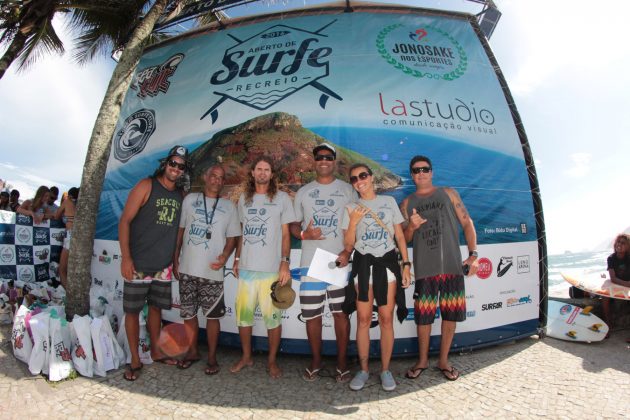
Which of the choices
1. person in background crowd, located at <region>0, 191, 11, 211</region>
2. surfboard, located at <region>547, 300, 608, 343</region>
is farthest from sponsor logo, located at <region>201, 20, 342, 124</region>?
person in background crowd, located at <region>0, 191, 11, 211</region>

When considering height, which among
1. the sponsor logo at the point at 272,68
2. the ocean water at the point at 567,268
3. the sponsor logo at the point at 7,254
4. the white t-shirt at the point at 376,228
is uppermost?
the sponsor logo at the point at 272,68

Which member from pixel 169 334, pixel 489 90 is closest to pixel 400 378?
pixel 169 334

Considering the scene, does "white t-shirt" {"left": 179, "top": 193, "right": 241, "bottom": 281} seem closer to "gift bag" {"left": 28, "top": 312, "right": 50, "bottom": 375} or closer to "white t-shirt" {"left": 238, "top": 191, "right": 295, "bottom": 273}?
"white t-shirt" {"left": 238, "top": 191, "right": 295, "bottom": 273}

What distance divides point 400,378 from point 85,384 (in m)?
3.12

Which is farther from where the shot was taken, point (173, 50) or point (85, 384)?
point (173, 50)

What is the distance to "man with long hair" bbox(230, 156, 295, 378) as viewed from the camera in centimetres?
317

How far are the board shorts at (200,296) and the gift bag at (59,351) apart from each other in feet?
3.69

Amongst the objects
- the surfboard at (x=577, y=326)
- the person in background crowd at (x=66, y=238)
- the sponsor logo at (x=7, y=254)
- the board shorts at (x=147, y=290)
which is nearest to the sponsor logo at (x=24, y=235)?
the sponsor logo at (x=7, y=254)

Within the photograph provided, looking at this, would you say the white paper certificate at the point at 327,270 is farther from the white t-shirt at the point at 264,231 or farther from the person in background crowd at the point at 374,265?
the white t-shirt at the point at 264,231

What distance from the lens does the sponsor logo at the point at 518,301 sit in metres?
4.06

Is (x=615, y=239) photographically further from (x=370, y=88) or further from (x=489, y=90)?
(x=370, y=88)

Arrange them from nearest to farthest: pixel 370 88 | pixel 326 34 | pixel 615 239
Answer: pixel 370 88 < pixel 326 34 < pixel 615 239

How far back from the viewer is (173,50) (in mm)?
5207

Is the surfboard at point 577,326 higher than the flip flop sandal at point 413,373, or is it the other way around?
the surfboard at point 577,326
